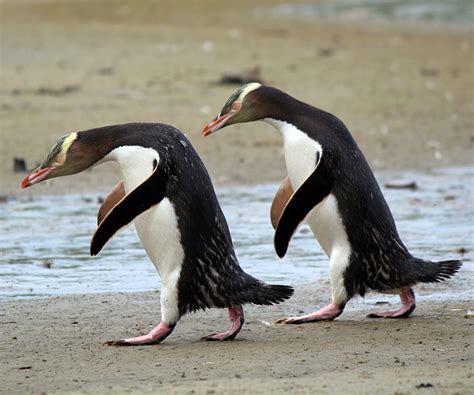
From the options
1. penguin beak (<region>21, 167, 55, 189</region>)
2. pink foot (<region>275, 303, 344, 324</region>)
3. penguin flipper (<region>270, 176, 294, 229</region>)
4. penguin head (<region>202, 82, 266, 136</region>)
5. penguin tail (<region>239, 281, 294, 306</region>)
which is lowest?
pink foot (<region>275, 303, 344, 324</region>)

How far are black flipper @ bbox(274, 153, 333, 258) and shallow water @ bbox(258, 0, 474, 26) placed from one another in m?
17.1

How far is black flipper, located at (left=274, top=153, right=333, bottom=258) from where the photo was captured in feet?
21.1

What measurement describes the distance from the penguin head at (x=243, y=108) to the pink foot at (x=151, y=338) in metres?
1.07

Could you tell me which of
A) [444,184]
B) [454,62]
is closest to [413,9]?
[454,62]

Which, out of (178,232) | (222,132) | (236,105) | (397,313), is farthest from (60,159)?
(222,132)

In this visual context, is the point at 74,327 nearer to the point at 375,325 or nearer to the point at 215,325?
the point at 215,325

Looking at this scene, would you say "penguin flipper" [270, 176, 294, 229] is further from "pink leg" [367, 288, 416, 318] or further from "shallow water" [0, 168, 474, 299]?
"shallow water" [0, 168, 474, 299]

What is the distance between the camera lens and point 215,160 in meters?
11.8

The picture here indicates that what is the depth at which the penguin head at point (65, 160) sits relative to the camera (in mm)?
6430

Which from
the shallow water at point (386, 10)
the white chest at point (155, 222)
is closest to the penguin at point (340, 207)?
the white chest at point (155, 222)

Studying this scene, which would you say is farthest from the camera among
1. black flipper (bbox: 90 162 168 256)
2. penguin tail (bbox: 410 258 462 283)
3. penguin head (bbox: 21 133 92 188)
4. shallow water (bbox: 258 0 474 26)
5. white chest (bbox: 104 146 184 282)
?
shallow water (bbox: 258 0 474 26)

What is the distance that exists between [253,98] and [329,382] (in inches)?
77.4

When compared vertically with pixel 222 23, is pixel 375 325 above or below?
above

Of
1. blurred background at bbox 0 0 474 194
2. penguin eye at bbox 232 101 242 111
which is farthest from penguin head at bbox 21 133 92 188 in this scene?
blurred background at bbox 0 0 474 194
